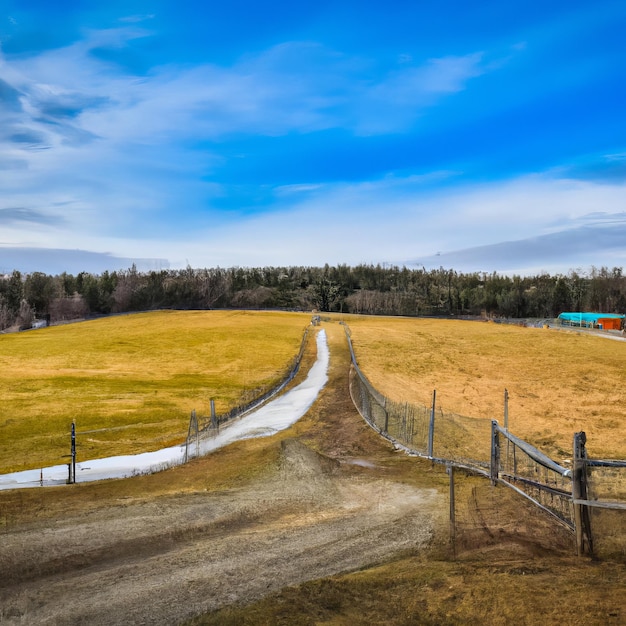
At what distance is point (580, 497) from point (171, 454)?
23.3 metres

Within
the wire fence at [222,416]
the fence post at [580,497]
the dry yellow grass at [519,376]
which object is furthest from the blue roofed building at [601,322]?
the fence post at [580,497]

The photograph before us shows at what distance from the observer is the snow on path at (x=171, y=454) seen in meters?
25.3

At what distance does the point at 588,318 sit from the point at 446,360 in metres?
76.8

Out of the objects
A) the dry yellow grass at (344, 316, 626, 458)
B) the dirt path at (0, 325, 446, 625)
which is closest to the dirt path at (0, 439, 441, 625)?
the dirt path at (0, 325, 446, 625)

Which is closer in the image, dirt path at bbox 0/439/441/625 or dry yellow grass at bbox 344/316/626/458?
dirt path at bbox 0/439/441/625

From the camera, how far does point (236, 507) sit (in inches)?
664

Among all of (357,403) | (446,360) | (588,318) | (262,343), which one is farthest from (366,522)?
(588,318)

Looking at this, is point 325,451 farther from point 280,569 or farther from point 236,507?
point 280,569

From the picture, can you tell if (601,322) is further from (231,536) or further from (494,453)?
(231,536)

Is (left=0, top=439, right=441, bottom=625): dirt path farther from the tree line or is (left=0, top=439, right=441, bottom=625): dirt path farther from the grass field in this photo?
the tree line

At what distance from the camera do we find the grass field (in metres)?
35.2

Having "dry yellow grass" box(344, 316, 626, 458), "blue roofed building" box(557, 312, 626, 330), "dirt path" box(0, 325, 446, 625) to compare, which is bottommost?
"dry yellow grass" box(344, 316, 626, 458)

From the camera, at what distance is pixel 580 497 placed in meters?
11.3

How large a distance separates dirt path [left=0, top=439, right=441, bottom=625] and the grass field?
1627 cm
